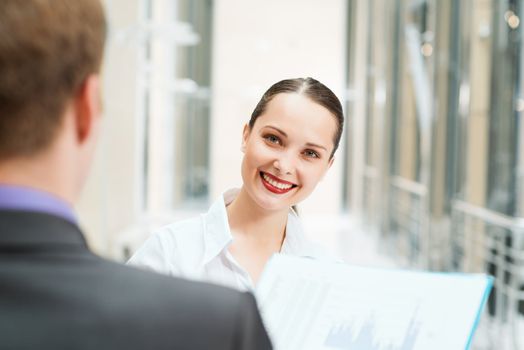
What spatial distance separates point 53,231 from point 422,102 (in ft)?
13.9

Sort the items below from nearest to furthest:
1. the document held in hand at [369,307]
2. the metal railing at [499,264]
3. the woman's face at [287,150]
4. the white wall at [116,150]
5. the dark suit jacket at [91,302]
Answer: the dark suit jacket at [91,302]
the document held in hand at [369,307]
the woman's face at [287,150]
the metal railing at [499,264]
the white wall at [116,150]

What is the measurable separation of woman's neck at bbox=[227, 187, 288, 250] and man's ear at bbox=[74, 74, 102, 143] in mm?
429

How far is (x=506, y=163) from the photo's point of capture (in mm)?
3010

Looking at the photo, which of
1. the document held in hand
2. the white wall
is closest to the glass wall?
the white wall

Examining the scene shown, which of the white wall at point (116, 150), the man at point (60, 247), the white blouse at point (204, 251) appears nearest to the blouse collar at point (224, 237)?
the white blouse at point (204, 251)

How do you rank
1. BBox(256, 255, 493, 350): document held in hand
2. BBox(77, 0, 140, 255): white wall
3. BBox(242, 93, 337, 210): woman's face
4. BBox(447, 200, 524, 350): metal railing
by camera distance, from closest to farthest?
1. BBox(256, 255, 493, 350): document held in hand
2. BBox(242, 93, 337, 210): woman's face
3. BBox(447, 200, 524, 350): metal railing
4. BBox(77, 0, 140, 255): white wall

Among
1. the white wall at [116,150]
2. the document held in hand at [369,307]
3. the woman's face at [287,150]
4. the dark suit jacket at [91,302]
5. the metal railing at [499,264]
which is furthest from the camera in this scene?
the white wall at [116,150]

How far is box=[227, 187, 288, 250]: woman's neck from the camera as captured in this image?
0.84m

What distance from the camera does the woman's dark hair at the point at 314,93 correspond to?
0.76 metres

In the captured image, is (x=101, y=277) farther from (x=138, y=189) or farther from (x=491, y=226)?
(x=138, y=189)

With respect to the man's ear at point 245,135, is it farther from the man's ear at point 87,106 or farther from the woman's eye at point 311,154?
the man's ear at point 87,106

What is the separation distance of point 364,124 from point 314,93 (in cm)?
640

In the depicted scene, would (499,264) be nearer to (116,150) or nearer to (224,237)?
(116,150)

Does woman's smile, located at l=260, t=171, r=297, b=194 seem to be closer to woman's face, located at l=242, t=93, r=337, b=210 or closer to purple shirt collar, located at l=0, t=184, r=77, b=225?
woman's face, located at l=242, t=93, r=337, b=210
